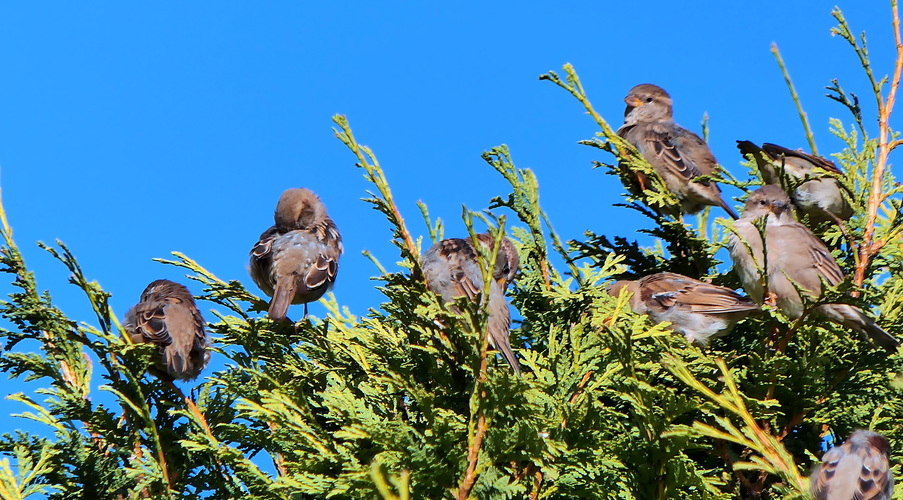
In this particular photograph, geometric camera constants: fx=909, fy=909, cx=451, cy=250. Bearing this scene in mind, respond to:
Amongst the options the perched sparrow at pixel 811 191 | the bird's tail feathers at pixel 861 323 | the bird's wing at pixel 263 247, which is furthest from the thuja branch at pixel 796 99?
the bird's wing at pixel 263 247

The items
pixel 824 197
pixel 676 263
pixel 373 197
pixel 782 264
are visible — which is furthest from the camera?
pixel 824 197

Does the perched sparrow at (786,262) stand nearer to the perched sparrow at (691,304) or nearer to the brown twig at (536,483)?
the perched sparrow at (691,304)

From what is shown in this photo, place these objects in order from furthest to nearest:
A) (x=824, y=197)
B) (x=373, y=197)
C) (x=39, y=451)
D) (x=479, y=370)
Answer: (x=824, y=197) < (x=39, y=451) < (x=373, y=197) < (x=479, y=370)

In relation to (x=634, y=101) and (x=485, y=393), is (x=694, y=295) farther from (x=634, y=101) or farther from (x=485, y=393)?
(x=634, y=101)

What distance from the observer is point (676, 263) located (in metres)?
5.64

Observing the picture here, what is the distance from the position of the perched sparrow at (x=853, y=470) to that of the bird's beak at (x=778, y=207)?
1.58 m

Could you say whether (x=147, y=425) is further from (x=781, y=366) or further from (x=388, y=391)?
(x=781, y=366)

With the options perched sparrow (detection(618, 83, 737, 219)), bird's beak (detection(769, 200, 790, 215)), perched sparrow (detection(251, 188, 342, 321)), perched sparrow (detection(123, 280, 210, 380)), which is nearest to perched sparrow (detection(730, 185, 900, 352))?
bird's beak (detection(769, 200, 790, 215))

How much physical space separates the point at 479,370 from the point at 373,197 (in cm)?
82

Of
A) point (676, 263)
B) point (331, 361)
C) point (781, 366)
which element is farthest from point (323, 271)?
point (781, 366)

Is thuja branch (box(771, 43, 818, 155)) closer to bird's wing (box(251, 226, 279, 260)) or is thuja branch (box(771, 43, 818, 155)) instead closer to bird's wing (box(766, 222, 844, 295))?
bird's wing (box(766, 222, 844, 295))

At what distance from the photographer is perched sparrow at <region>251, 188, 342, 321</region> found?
6.41m

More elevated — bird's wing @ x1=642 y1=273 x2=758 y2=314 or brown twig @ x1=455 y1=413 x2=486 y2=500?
bird's wing @ x1=642 y1=273 x2=758 y2=314

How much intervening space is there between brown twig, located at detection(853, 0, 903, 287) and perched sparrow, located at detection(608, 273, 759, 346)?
58 centimetres
